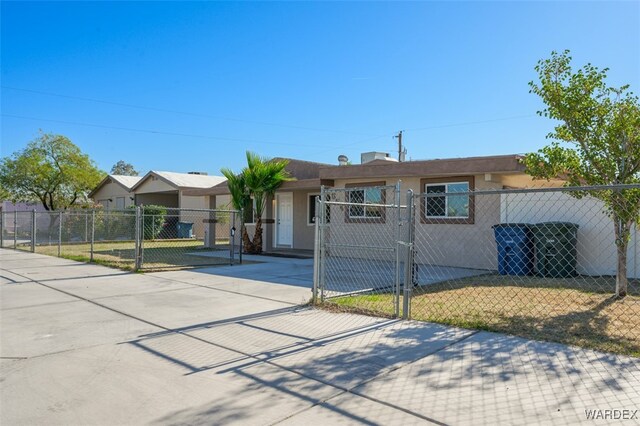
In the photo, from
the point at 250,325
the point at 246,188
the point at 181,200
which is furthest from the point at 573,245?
the point at 181,200

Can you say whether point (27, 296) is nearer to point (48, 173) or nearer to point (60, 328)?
point (60, 328)

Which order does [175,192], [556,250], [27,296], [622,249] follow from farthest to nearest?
[175,192] < [556,250] < [27,296] < [622,249]

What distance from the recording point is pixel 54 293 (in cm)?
877

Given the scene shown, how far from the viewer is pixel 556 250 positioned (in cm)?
1109

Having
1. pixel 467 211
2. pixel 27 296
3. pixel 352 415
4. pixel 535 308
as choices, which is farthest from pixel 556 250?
pixel 27 296

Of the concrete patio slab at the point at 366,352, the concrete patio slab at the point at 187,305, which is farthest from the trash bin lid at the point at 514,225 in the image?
the concrete patio slab at the point at 187,305

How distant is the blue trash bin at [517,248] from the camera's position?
1131cm

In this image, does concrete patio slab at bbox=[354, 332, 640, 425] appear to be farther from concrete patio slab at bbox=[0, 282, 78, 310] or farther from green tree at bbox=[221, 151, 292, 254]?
green tree at bbox=[221, 151, 292, 254]

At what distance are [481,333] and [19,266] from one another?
12.7 meters

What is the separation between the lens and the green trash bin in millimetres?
11055

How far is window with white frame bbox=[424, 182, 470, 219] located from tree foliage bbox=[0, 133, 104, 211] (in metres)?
25.3

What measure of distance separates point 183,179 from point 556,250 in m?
22.7

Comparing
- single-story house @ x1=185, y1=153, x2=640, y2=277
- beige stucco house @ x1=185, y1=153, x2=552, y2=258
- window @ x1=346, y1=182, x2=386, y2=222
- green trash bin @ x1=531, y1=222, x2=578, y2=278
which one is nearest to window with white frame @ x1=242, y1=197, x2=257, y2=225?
beige stucco house @ x1=185, y1=153, x2=552, y2=258

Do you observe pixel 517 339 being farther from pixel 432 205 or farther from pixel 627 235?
pixel 432 205
